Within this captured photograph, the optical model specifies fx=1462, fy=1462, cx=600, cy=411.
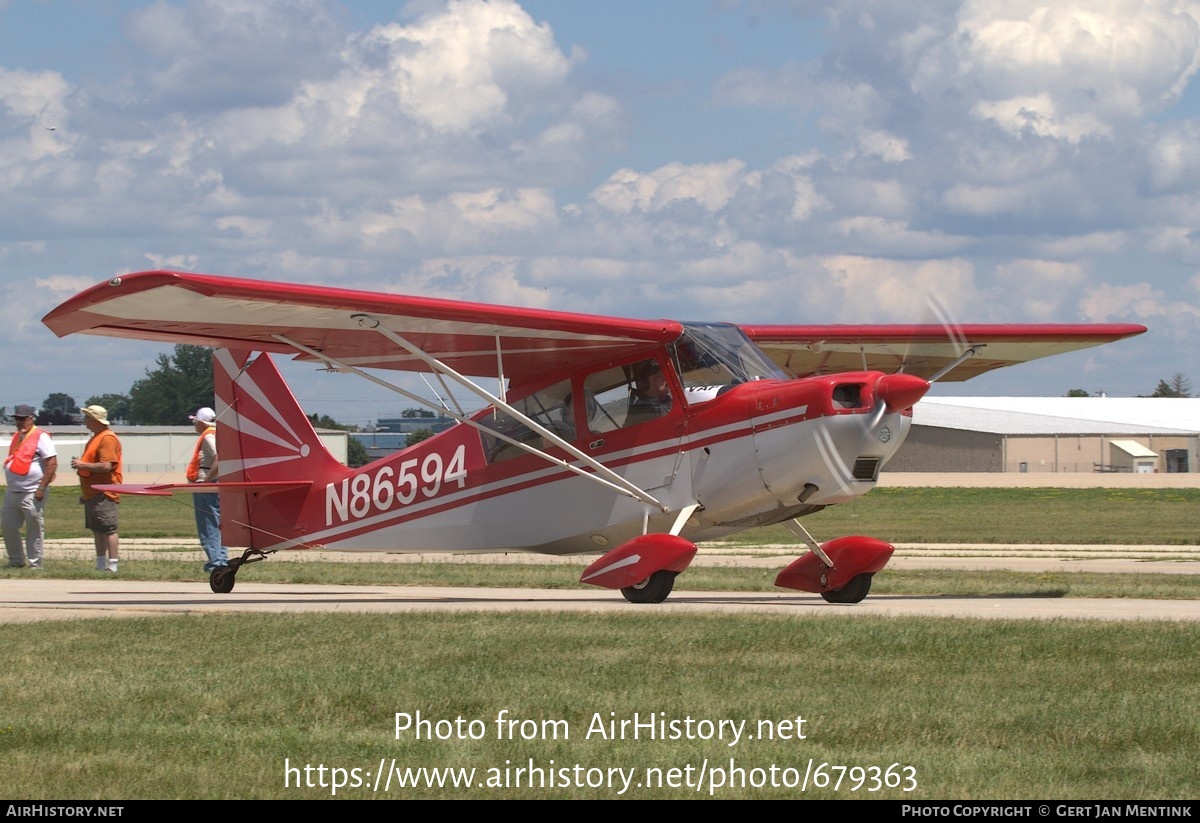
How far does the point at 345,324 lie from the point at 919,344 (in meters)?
6.55

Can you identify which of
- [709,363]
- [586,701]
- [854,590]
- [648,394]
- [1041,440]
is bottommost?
[1041,440]

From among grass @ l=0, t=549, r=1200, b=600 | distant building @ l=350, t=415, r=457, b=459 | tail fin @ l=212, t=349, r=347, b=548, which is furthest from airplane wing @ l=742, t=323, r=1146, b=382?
distant building @ l=350, t=415, r=457, b=459

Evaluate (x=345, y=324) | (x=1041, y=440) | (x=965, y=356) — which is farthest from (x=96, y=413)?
(x=1041, y=440)

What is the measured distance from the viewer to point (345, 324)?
13.0 meters

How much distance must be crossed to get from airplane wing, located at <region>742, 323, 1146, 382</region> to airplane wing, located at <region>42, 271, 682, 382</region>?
259 centimetres

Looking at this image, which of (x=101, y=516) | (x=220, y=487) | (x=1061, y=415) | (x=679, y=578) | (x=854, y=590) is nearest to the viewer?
(x=854, y=590)

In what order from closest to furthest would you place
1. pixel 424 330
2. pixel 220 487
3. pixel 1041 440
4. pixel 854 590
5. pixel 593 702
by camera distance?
1. pixel 593 702
2. pixel 424 330
3. pixel 854 590
4. pixel 220 487
5. pixel 1041 440

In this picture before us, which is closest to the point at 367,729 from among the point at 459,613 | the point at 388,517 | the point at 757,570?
Result: the point at 459,613

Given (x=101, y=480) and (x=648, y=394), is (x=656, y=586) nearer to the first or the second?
(x=648, y=394)

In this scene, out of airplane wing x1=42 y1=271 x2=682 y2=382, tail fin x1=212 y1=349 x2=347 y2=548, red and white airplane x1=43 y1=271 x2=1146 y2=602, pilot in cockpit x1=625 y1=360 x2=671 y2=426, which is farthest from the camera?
tail fin x1=212 y1=349 x2=347 y2=548

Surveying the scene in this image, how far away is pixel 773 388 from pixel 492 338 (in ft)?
9.09

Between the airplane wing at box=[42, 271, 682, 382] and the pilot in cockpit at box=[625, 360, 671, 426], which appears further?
the pilot in cockpit at box=[625, 360, 671, 426]

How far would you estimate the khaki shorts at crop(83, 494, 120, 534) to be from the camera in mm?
17109

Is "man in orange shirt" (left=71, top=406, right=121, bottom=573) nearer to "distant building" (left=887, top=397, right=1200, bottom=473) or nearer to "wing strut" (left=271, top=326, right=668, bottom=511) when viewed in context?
"wing strut" (left=271, top=326, right=668, bottom=511)
